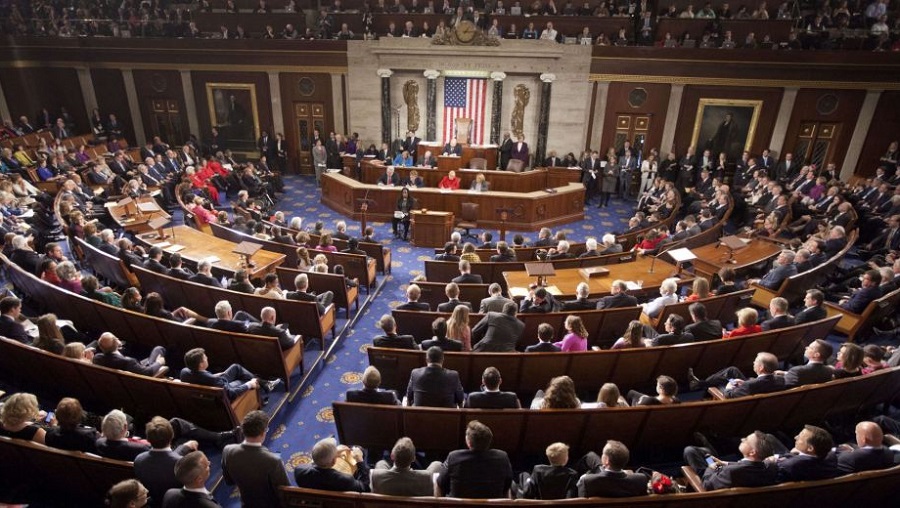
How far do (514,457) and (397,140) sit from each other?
1268cm

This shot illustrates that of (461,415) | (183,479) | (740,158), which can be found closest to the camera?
(183,479)

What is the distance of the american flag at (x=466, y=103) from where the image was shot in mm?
15852

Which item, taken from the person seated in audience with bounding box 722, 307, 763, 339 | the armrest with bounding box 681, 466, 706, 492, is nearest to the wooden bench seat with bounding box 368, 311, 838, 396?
the person seated in audience with bounding box 722, 307, 763, 339

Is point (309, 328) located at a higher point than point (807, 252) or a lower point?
lower

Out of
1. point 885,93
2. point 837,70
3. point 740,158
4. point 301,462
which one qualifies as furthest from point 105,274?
point 885,93

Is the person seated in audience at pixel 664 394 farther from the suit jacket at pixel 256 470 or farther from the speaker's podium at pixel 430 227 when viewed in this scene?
the speaker's podium at pixel 430 227

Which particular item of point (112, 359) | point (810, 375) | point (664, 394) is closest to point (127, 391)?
point (112, 359)

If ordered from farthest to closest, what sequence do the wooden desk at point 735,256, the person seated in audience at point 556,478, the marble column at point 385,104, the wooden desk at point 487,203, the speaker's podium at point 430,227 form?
1. the marble column at point 385,104
2. the wooden desk at point 487,203
3. the speaker's podium at point 430,227
4. the wooden desk at point 735,256
5. the person seated in audience at point 556,478

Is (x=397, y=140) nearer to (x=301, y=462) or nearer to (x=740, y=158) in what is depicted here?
(x=740, y=158)

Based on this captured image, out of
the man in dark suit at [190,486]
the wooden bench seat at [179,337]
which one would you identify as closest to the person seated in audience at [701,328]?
the wooden bench seat at [179,337]

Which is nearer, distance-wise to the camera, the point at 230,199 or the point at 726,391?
the point at 726,391

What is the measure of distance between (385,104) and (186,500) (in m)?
14.5

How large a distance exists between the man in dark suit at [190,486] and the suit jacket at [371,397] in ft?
4.79

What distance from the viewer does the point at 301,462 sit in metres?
4.96
